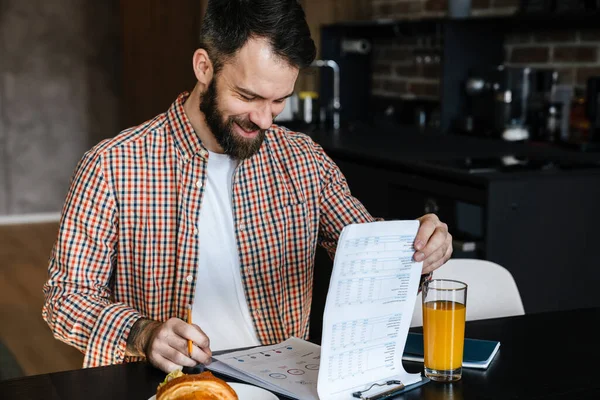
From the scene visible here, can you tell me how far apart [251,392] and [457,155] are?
1963 mm

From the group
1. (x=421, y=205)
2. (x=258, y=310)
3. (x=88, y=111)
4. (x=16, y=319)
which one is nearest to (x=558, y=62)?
(x=421, y=205)

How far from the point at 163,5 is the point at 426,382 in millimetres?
4404

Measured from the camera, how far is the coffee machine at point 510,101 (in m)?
3.35

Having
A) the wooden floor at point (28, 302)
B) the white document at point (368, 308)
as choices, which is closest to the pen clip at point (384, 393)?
the white document at point (368, 308)

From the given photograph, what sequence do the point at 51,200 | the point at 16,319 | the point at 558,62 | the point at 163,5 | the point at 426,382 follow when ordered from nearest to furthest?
the point at 426,382 → the point at 558,62 → the point at 16,319 → the point at 163,5 → the point at 51,200

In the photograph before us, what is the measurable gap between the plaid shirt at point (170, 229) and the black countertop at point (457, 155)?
0.84 meters

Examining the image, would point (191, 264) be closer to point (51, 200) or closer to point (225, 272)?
point (225, 272)

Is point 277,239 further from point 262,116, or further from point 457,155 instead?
point 457,155

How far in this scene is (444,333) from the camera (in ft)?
4.13

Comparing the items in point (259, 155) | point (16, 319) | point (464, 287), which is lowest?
point (16, 319)

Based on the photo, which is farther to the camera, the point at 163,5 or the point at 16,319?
the point at 163,5

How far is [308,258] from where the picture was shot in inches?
72.3

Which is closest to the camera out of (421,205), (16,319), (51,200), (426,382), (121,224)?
(426,382)

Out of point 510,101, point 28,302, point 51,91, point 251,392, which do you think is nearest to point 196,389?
point 251,392
